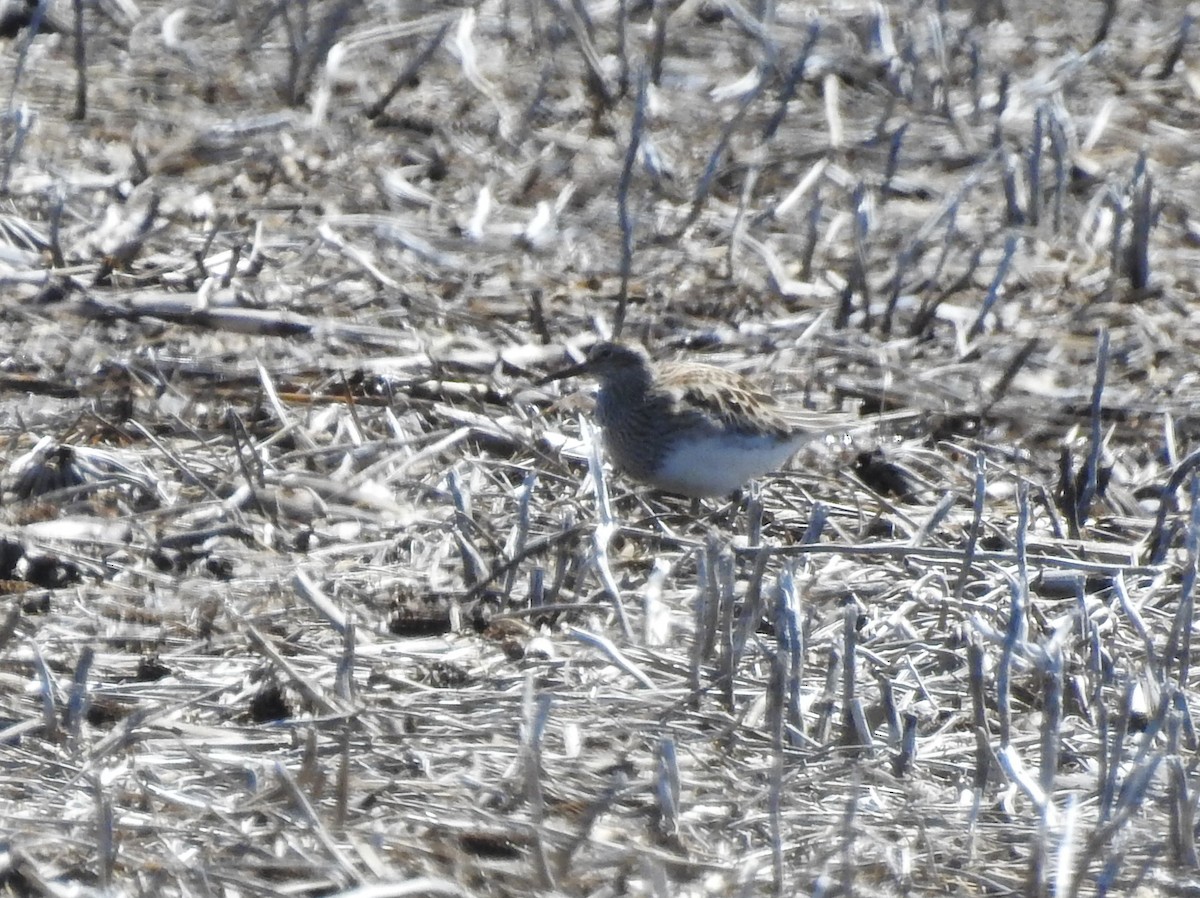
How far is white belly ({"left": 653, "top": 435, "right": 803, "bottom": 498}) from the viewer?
6.60 metres

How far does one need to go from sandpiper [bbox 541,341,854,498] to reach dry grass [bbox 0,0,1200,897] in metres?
0.17

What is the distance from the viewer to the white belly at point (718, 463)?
21.7 feet

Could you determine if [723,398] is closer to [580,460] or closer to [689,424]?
[689,424]

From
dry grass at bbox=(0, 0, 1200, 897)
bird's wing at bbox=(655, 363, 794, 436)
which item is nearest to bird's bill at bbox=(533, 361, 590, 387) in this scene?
dry grass at bbox=(0, 0, 1200, 897)

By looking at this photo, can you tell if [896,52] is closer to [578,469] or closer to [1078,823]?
[578,469]

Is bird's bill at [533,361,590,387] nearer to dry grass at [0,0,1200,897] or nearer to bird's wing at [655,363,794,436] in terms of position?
dry grass at [0,0,1200,897]

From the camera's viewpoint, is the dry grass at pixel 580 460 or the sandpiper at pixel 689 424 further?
the sandpiper at pixel 689 424

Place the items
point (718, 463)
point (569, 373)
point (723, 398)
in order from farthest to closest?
point (569, 373) → point (723, 398) → point (718, 463)

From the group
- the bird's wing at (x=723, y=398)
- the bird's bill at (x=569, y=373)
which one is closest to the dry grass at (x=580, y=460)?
the bird's bill at (x=569, y=373)

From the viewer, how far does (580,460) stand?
6730 millimetres

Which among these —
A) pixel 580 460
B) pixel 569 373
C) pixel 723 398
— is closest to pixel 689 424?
pixel 723 398

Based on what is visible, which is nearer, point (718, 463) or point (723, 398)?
point (718, 463)

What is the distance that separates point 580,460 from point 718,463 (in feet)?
1.48

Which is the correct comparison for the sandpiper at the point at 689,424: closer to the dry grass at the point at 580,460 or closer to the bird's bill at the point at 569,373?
the bird's bill at the point at 569,373
